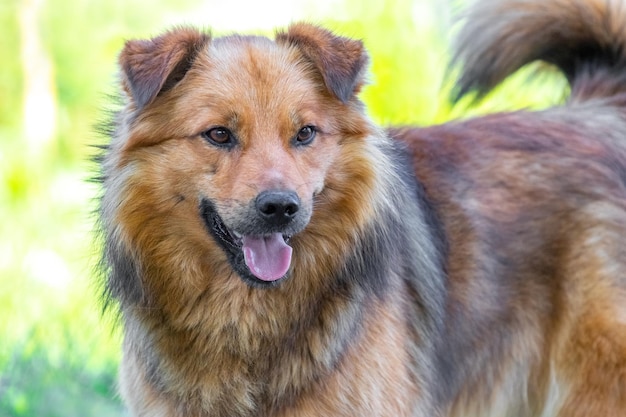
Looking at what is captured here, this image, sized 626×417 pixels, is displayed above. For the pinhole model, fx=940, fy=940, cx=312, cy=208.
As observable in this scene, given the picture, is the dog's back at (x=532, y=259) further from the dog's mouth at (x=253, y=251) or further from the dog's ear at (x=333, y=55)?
the dog's mouth at (x=253, y=251)

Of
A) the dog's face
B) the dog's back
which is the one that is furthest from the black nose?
the dog's back

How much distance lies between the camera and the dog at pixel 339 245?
3.46 meters

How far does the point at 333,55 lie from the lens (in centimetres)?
361

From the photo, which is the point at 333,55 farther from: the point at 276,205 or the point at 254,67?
the point at 276,205

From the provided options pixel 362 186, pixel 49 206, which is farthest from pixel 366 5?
pixel 362 186

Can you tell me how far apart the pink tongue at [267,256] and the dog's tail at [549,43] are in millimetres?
1747

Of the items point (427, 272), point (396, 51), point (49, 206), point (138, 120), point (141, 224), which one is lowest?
point (49, 206)

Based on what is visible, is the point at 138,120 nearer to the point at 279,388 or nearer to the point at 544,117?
the point at 279,388

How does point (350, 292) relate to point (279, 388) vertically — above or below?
above

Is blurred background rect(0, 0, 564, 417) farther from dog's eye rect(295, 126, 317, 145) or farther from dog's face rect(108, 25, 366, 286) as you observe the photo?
dog's eye rect(295, 126, 317, 145)

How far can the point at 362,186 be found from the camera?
3658mm

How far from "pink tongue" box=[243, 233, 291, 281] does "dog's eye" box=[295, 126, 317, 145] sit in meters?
0.36

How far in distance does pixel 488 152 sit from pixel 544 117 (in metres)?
0.37

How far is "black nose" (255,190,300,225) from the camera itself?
3.23 m
